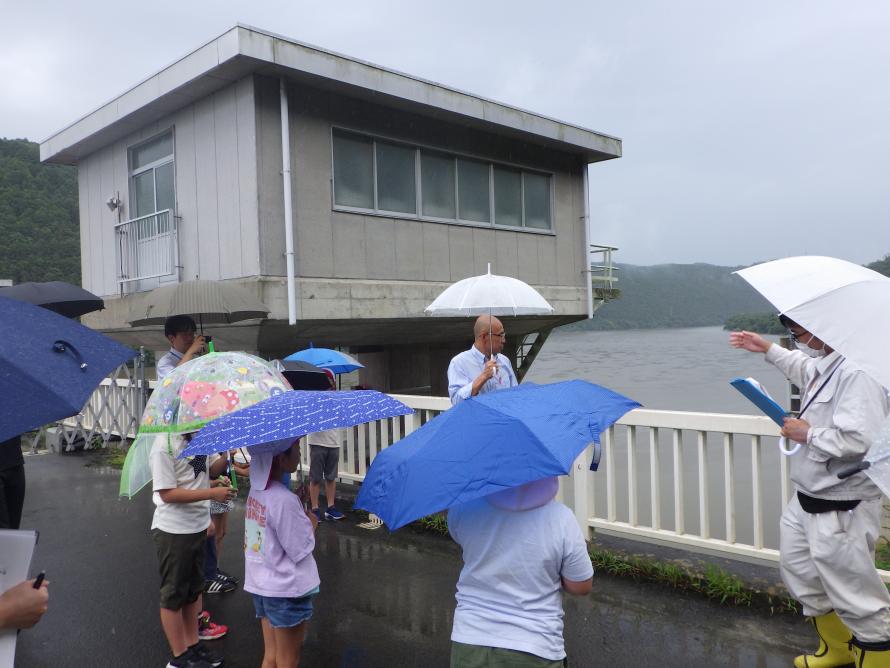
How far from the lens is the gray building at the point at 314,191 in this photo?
974 centimetres

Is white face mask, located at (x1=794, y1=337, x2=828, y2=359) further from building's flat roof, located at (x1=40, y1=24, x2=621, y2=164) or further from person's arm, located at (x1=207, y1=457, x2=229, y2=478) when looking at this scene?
building's flat roof, located at (x1=40, y1=24, x2=621, y2=164)

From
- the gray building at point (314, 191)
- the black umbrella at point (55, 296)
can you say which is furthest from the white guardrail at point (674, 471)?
the gray building at point (314, 191)

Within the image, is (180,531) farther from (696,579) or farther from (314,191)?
(314,191)

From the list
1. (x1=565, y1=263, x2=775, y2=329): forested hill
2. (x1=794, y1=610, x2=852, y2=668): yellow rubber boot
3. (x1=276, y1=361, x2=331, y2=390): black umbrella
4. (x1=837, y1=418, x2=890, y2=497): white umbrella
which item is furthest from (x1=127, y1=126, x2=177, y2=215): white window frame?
(x1=565, y1=263, x2=775, y2=329): forested hill

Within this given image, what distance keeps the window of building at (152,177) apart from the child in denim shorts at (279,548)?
928cm

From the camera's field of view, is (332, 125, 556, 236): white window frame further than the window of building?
No

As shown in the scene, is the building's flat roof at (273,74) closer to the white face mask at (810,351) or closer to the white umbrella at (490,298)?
the white umbrella at (490,298)

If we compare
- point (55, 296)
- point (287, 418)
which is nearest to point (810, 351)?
point (287, 418)

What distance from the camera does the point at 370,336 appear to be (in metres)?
12.3

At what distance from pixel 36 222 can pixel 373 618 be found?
31.4 m

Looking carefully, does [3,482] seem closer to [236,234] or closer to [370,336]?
[236,234]

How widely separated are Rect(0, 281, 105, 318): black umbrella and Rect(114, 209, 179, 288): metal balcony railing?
574 cm

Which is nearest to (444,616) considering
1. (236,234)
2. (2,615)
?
(2,615)

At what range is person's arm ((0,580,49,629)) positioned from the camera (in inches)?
68.7
